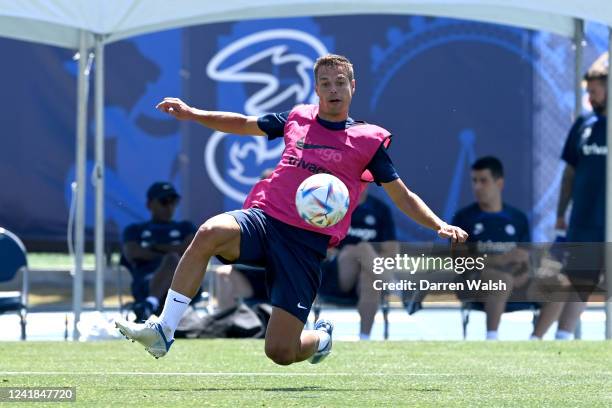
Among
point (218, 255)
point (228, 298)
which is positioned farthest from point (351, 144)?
point (228, 298)

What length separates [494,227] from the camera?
12.4m

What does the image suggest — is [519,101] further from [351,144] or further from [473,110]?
[351,144]

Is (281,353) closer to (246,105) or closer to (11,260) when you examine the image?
(11,260)

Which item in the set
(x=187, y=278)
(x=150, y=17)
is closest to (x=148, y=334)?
(x=187, y=278)

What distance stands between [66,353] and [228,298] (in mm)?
2622

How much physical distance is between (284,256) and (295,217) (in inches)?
8.6

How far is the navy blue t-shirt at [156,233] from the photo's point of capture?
13141 mm

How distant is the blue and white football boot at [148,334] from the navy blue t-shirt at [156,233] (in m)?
5.80

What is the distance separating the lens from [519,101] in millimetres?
15852

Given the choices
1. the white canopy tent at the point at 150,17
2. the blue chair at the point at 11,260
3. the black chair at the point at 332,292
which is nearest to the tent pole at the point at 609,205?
the white canopy tent at the point at 150,17

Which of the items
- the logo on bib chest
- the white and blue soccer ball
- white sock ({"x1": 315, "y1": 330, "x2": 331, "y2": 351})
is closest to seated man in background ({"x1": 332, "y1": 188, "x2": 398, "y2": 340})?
white sock ({"x1": 315, "y1": 330, "x2": 331, "y2": 351})

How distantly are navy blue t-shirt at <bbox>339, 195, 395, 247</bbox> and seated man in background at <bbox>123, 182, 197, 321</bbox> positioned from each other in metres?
1.50

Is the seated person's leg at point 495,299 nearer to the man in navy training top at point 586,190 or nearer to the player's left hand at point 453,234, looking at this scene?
the man in navy training top at point 586,190

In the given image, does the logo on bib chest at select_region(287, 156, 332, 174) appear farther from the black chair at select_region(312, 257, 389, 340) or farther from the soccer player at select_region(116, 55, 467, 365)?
the black chair at select_region(312, 257, 389, 340)
